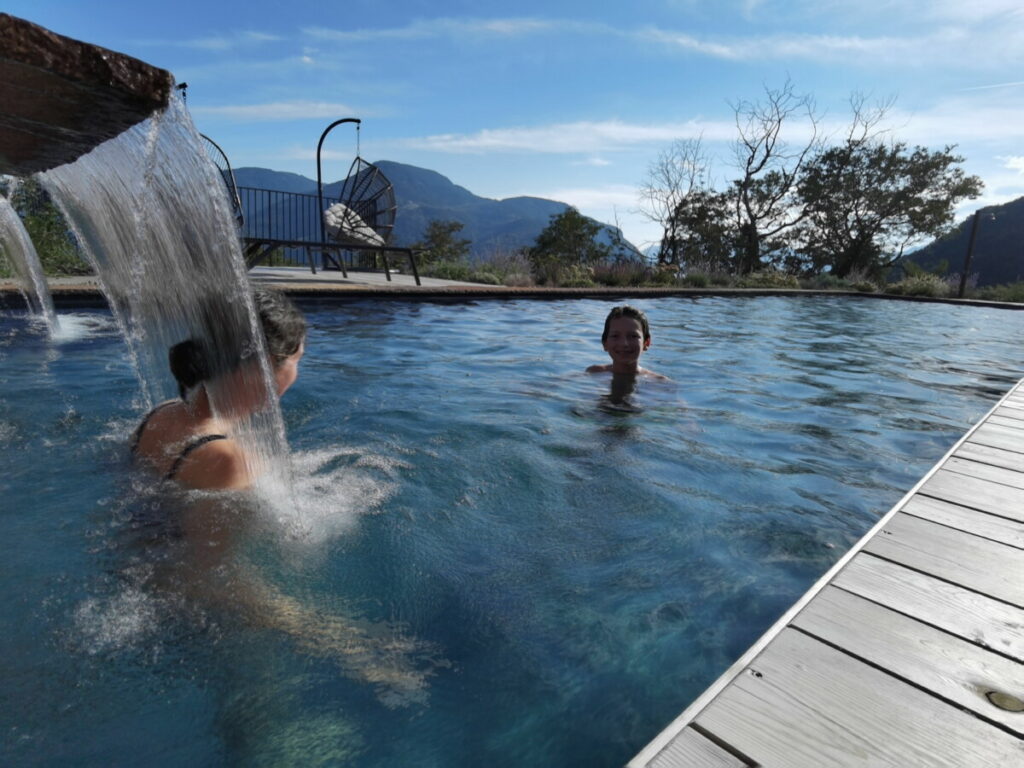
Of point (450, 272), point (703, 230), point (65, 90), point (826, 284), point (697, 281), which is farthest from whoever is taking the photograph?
point (703, 230)

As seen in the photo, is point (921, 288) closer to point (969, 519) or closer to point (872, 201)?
point (872, 201)

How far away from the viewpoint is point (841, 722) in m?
1.13

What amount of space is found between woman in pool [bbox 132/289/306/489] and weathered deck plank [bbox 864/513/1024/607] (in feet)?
6.79

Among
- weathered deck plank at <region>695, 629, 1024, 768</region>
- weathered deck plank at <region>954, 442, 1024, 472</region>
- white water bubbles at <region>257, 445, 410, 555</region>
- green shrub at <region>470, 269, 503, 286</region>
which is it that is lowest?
white water bubbles at <region>257, 445, 410, 555</region>

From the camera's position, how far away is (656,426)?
13.1ft

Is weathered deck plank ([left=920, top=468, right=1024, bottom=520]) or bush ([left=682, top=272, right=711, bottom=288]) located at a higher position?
bush ([left=682, top=272, right=711, bottom=288])

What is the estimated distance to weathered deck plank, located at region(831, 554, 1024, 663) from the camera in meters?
1.45

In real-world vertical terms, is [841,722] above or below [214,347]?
below

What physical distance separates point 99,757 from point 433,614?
88 centimetres

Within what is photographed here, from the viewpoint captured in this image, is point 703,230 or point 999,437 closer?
point 999,437

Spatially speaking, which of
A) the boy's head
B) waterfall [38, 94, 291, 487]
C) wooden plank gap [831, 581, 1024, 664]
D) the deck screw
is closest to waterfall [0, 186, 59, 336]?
waterfall [38, 94, 291, 487]

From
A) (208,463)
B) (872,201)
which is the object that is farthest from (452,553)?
(872,201)

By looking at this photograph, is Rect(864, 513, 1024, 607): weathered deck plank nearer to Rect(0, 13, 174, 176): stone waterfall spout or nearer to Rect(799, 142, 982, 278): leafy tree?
Rect(0, 13, 174, 176): stone waterfall spout

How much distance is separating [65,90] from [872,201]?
90.0 ft
